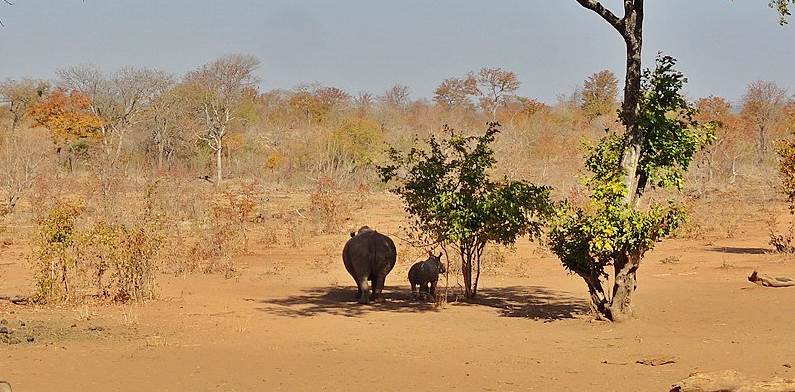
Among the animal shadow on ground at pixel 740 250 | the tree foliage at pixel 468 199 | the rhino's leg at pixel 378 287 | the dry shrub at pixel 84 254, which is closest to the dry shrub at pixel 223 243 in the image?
the dry shrub at pixel 84 254

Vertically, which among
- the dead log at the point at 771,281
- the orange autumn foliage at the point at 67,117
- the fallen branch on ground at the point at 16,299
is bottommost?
the fallen branch on ground at the point at 16,299

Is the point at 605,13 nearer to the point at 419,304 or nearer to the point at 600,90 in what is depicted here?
the point at 419,304

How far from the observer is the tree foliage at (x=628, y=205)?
1266 centimetres

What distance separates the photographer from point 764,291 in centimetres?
1541

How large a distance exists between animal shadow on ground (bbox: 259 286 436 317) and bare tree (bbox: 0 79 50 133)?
148ft

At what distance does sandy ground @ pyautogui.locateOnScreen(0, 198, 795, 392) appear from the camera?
30.2 feet

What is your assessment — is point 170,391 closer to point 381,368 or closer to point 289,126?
point 381,368

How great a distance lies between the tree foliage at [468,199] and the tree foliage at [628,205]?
47.8 inches

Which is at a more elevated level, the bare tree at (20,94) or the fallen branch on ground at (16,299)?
the bare tree at (20,94)

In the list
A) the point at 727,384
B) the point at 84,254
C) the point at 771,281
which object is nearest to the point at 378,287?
the point at 84,254

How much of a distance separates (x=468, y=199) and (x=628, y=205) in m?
3.05

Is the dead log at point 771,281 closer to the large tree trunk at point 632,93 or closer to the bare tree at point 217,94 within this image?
the large tree trunk at point 632,93

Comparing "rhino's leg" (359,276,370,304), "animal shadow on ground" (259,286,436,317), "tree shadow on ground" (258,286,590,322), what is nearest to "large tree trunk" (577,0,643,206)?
"tree shadow on ground" (258,286,590,322)

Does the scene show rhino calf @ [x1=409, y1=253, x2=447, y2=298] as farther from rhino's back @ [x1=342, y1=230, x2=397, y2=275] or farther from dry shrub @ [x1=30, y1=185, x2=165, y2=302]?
dry shrub @ [x1=30, y1=185, x2=165, y2=302]
